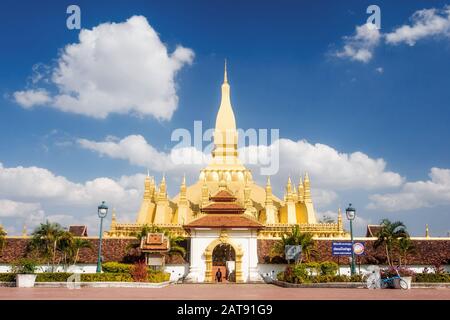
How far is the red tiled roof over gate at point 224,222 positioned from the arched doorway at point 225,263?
1.48 m

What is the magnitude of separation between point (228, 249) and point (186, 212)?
13477mm

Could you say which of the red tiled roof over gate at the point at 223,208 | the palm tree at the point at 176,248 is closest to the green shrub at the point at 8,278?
→ the palm tree at the point at 176,248

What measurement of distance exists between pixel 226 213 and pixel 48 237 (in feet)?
42.0

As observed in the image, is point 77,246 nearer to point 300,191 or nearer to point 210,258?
point 210,258

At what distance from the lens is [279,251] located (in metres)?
36.1

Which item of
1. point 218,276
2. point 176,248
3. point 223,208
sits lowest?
point 218,276

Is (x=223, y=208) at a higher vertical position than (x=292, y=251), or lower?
higher

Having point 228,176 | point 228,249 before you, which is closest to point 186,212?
point 228,176

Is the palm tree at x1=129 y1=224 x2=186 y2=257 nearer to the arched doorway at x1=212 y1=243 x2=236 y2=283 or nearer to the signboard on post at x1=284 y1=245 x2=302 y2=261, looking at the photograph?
the arched doorway at x1=212 y1=243 x2=236 y2=283

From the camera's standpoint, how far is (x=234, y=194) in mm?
48812

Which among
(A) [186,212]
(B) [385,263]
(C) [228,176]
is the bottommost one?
(B) [385,263]

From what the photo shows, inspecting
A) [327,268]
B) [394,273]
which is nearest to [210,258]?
[327,268]

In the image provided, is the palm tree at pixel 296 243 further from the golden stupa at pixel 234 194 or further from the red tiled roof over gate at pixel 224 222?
the golden stupa at pixel 234 194
